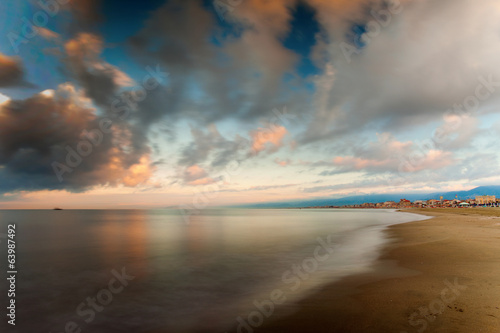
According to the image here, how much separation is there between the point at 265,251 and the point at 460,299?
1652 cm

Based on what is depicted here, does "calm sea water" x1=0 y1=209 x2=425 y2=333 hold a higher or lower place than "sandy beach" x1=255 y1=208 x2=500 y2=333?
lower

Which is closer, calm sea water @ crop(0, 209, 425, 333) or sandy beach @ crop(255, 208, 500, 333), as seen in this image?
sandy beach @ crop(255, 208, 500, 333)

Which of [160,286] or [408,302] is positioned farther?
[160,286]

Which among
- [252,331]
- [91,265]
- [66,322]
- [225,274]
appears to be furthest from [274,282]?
[91,265]

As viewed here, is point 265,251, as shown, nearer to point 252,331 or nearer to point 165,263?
point 165,263

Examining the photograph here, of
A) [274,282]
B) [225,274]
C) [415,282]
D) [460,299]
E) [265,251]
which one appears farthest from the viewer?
[265,251]

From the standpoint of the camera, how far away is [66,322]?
9.53 meters

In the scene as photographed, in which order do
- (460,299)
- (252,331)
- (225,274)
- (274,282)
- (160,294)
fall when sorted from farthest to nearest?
(225,274), (274,282), (160,294), (460,299), (252,331)

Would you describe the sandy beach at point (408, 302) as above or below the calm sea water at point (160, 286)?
above

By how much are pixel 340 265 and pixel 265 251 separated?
8802mm

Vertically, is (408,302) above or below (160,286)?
above

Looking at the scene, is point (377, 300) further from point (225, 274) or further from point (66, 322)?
point (66, 322)

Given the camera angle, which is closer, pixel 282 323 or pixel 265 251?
pixel 282 323

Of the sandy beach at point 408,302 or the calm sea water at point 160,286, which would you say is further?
the calm sea water at point 160,286
